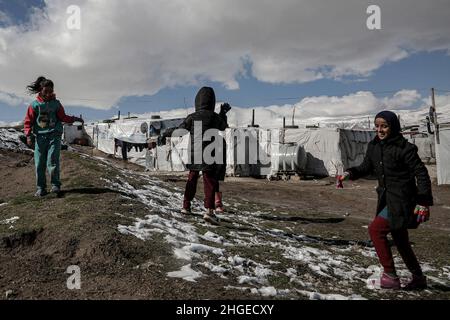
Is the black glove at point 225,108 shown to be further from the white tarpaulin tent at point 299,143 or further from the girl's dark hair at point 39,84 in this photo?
the white tarpaulin tent at point 299,143

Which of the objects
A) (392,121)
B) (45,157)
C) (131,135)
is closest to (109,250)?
(392,121)

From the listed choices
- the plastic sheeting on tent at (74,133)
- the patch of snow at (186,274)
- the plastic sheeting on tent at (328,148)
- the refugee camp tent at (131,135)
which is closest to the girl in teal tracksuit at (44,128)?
the patch of snow at (186,274)

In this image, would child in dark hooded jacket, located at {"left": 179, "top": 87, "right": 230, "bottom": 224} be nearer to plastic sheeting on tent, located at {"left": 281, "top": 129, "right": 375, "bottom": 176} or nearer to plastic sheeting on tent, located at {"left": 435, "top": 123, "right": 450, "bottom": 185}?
plastic sheeting on tent, located at {"left": 435, "top": 123, "right": 450, "bottom": 185}

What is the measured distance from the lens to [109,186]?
7.14 meters

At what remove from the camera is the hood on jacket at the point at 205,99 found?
19.2 feet

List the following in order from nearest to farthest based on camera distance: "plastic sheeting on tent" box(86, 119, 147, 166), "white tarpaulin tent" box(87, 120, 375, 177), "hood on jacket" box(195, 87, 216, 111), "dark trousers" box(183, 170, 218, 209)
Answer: "dark trousers" box(183, 170, 218, 209) < "hood on jacket" box(195, 87, 216, 111) < "white tarpaulin tent" box(87, 120, 375, 177) < "plastic sheeting on tent" box(86, 119, 147, 166)

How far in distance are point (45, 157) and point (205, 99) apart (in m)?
2.53

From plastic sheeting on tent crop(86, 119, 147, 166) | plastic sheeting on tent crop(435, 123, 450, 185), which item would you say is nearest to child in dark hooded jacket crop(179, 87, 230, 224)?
plastic sheeting on tent crop(435, 123, 450, 185)

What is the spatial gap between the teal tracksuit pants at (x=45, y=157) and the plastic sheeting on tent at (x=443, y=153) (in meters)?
15.8

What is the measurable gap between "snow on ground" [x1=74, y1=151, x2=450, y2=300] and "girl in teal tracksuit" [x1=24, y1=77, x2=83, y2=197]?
5.54 ft

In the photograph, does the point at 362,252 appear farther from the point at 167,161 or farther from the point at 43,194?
the point at 167,161

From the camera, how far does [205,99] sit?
19.2ft

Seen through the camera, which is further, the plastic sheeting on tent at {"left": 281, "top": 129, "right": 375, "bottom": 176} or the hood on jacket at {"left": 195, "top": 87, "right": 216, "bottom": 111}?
the plastic sheeting on tent at {"left": 281, "top": 129, "right": 375, "bottom": 176}

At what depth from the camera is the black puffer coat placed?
5711mm
